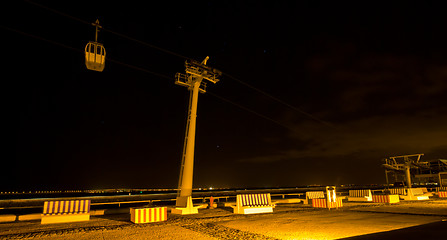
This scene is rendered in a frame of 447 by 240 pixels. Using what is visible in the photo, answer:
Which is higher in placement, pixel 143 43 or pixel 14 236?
pixel 143 43

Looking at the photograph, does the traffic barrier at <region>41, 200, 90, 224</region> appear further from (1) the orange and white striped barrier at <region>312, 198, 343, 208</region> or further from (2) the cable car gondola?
(1) the orange and white striped barrier at <region>312, 198, 343, 208</region>

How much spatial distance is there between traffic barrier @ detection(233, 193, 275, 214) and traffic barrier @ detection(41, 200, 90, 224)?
29.9 feet

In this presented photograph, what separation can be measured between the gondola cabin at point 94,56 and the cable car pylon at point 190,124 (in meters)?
9.52

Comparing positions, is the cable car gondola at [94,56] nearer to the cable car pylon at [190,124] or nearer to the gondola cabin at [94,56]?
the gondola cabin at [94,56]

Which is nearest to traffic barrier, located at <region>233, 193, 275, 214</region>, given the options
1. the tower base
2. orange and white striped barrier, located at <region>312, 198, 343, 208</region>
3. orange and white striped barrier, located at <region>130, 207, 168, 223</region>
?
the tower base

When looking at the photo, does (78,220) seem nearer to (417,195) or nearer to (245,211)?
(245,211)

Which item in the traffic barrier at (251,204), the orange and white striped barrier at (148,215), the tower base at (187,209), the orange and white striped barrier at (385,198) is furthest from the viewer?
the orange and white striped barrier at (385,198)

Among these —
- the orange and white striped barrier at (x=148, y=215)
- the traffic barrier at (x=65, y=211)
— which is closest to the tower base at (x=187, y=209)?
the orange and white striped barrier at (x=148, y=215)

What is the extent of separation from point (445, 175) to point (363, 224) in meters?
53.3

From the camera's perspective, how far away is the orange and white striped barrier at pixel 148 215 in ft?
47.8

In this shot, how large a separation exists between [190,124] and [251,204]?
7.09m

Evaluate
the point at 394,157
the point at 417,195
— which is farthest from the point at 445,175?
the point at 417,195

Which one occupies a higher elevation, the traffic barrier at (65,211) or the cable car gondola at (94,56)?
the cable car gondola at (94,56)

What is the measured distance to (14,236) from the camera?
11312 millimetres
